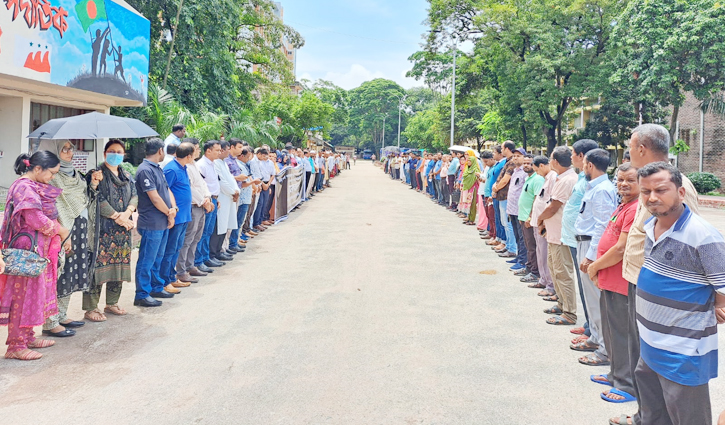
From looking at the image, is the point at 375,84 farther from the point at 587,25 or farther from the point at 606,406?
the point at 606,406

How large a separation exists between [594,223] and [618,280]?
87 cm

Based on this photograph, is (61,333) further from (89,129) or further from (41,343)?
(89,129)

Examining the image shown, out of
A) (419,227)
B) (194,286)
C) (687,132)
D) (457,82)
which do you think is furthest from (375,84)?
(194,286)

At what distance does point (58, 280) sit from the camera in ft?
16.2

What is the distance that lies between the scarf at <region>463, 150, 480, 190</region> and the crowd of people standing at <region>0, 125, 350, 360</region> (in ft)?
23.0

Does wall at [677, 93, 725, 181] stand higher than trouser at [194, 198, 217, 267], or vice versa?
wall at [677, 93, 725, 181]

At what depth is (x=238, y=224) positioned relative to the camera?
9820 millimetres

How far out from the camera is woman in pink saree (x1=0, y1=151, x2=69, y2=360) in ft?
14.3

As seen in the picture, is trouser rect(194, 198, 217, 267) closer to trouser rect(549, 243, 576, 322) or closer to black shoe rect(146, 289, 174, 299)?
black shoe rect(146, 289, 174, 299)

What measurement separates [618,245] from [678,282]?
1007 mm

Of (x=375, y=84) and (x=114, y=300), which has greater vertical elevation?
(x=375, y=84)

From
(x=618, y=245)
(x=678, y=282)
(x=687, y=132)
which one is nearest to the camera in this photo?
(x=678, y=282)

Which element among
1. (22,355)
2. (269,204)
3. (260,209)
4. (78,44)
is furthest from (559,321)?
(78,44)

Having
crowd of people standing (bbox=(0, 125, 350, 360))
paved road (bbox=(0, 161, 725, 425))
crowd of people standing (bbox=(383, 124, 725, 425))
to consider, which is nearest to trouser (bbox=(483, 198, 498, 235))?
paved road (bbox=(0, 161, 725, 425))
